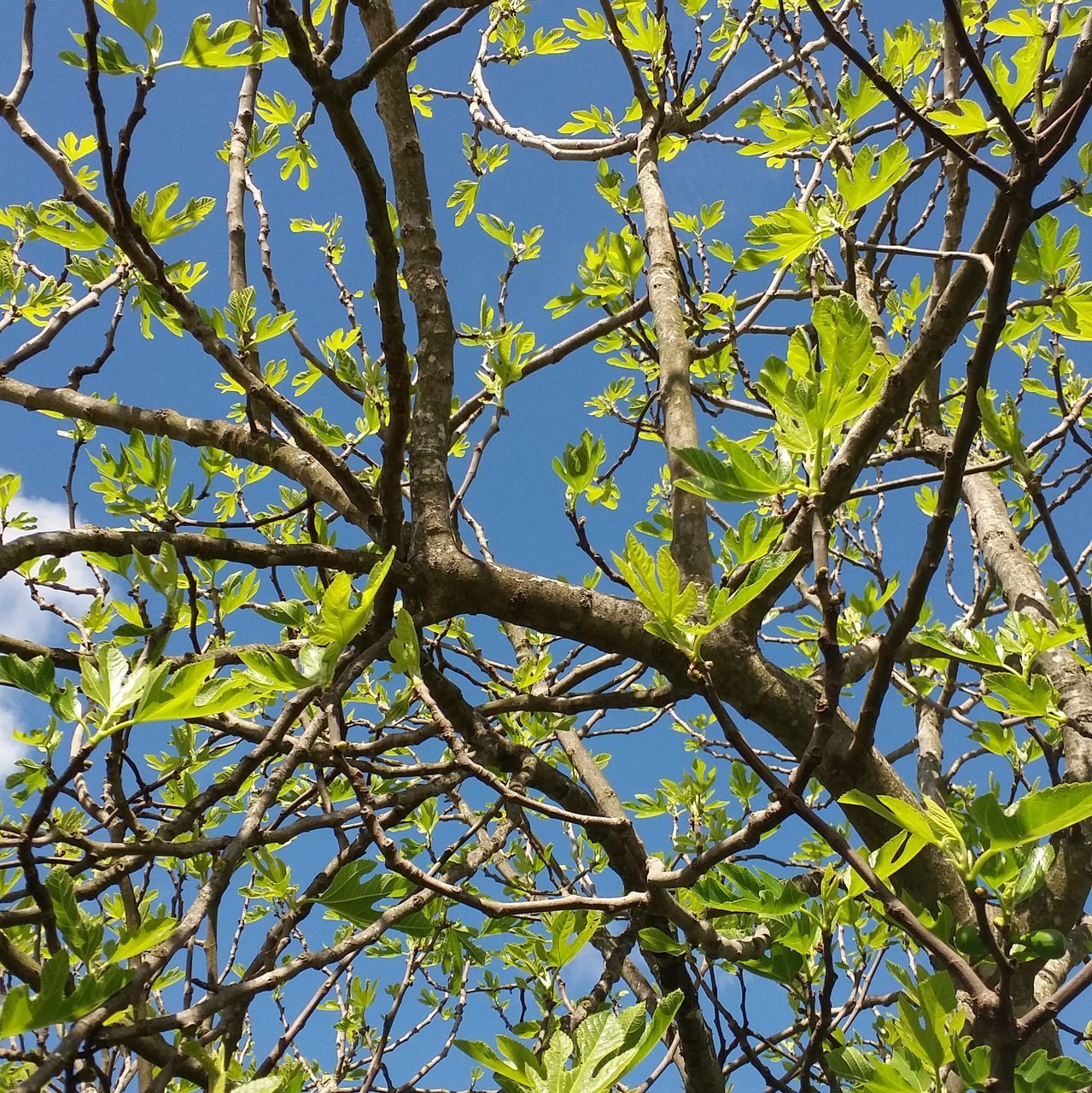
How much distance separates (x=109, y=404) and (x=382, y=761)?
39.1 inches

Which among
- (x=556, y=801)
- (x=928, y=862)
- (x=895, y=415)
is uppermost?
(x=895, y=415)

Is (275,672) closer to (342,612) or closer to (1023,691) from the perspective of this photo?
(342,612)

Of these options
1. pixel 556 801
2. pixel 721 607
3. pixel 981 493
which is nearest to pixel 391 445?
pixel 721 607

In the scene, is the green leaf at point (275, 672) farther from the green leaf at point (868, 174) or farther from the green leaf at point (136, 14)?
the green leaf at point (868, 174)

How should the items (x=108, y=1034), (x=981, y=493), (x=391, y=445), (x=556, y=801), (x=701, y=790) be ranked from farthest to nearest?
1. (x=701, y=790)
2. (x=981, y=493)
3. (x=556, y=801)
4. (x=391, y=445)
5. (x=108, y=1034)

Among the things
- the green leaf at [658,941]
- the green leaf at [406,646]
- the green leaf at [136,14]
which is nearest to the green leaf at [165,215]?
the green leaf at [136,14]

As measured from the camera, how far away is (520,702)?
5.53ft

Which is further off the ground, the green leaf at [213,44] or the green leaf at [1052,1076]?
the green leaf at [213,44]

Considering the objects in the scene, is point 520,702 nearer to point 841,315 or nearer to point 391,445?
point 391,445

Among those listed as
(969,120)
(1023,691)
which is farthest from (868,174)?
(1023,691)

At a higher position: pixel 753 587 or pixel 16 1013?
pixel 753 587

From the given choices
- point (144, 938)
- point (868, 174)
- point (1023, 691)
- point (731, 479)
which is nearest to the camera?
point (144, 938)

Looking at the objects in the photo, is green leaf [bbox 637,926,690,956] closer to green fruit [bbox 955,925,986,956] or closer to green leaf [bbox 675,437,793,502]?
green fruit [bbox 955,925,986,956]

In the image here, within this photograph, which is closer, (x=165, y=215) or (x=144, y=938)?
(x=144, y=938)
